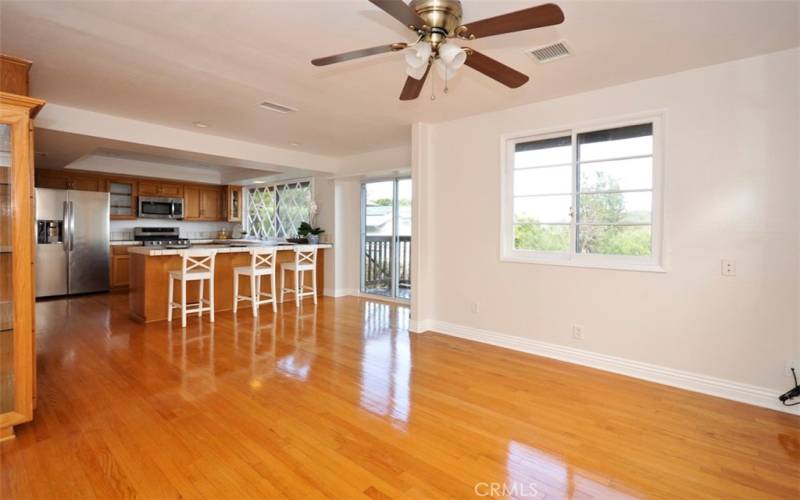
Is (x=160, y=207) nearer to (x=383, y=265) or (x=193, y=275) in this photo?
(x=193, y=275)

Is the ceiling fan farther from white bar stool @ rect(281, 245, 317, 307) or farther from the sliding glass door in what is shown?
white bar stool @ rect(281, 245, 317, 307)

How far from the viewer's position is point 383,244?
677 centimetres

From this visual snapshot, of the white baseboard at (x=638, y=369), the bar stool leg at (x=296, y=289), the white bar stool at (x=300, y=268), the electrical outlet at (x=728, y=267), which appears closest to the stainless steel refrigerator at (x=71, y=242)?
the white bar stool at (x=300, y=268)

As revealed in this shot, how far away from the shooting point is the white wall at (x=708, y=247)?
2.70 metres

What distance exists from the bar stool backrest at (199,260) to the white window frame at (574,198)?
359cm

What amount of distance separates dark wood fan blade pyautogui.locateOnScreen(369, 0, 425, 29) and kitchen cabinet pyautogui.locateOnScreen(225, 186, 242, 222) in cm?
791

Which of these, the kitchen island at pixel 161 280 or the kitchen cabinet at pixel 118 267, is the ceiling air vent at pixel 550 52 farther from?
the kitchen cabinet at pixel 118 267

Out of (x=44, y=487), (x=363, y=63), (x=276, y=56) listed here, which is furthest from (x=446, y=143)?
(x=44, y=487)

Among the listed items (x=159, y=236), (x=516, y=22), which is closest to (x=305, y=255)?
(x=159, y=236)

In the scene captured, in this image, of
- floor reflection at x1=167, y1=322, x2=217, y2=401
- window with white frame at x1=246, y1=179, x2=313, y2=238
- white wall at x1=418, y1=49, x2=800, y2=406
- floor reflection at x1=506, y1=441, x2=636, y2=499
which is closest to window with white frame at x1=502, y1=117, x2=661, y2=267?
white wall at x1=418, y1=49, x2=800, y2=406

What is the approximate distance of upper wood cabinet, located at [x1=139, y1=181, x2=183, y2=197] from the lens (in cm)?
765

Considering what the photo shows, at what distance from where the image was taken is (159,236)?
7.90 meters

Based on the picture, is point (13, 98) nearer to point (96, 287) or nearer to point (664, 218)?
point (664, 218)

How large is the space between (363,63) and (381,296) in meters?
4.41
